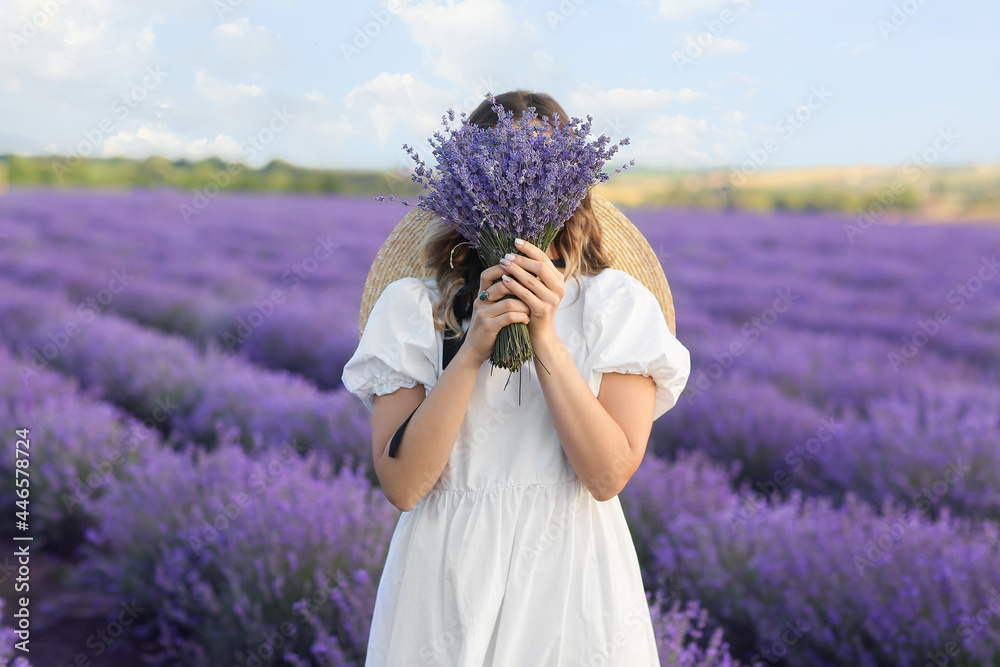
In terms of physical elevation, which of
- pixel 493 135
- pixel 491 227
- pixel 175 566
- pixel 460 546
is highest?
pixel 493 135

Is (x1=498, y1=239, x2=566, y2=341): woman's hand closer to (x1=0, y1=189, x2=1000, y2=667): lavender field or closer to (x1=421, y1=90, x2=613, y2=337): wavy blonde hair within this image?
(x1=421, y1=90, x2=613, y2=337): wavy blonde hair

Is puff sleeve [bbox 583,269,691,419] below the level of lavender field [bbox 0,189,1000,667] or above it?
above

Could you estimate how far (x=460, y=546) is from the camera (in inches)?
48.3

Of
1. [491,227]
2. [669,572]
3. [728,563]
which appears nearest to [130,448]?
[669,572]

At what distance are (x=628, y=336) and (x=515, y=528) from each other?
1.27 feet

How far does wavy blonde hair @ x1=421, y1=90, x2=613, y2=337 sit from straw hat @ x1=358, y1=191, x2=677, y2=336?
0.32 metres

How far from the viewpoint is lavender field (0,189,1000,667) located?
248 centimetres

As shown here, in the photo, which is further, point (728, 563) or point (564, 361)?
point (728, 563)

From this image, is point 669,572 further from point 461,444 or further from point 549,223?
point 549,223

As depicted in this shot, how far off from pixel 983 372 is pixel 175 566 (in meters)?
5.36

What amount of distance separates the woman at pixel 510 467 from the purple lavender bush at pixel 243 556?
1112mm

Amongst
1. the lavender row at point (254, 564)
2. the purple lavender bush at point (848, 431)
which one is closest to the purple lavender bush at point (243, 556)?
the lavender row at point (254, 564)

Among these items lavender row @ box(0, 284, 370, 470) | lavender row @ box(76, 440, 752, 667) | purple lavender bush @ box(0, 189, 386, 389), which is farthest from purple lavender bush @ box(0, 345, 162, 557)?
purple lavender bush @ box(0, 189, 386, 389)

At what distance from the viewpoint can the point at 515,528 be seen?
1.24 meters
